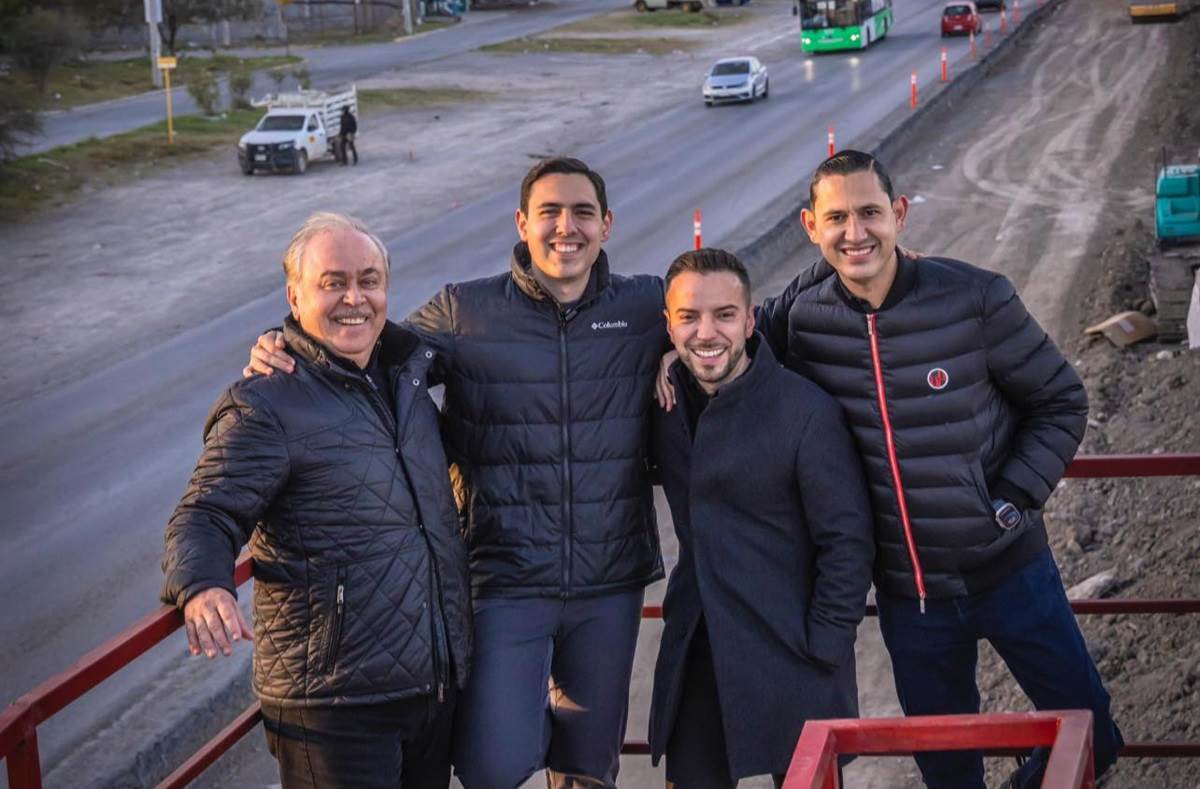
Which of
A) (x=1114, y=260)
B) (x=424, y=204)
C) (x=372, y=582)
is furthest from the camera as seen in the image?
(x=424, y=204)

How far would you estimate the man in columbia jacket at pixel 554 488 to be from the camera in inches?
203

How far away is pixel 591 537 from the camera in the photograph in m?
5.18

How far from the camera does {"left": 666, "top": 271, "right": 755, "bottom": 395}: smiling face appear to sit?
496 centimetres

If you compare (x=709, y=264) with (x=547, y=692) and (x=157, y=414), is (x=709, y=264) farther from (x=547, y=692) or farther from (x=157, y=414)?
(x=157, y=414)

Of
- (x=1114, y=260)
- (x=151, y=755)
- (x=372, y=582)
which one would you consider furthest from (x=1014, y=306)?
(x=1114, y=260)

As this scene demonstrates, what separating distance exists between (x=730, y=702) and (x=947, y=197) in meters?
28.1

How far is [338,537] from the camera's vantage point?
471 cm

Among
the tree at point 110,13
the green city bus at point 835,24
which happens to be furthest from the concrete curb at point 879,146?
the tree at point 110,13

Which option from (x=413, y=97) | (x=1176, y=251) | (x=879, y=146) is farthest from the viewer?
(x=413, y=97)

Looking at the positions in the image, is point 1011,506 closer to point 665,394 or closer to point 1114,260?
point 665,394

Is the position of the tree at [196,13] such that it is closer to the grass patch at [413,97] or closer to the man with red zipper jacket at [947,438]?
the grass patch at [413,97]

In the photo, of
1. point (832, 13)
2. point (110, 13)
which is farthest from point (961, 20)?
point (110, 13)

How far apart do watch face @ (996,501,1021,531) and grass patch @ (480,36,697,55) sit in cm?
6110

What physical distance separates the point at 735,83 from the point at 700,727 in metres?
43.0
